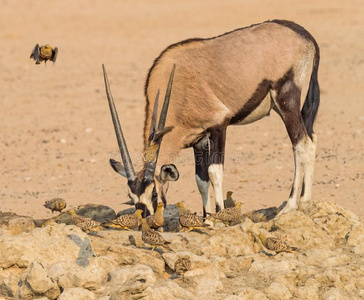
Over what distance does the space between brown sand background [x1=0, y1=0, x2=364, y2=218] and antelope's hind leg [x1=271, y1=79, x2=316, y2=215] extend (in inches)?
51.6

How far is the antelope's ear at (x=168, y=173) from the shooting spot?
977 cm

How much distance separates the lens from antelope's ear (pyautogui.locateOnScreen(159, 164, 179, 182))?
9766mm

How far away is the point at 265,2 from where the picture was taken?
112ft

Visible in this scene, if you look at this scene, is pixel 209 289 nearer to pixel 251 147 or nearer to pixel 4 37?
pixel 251 147

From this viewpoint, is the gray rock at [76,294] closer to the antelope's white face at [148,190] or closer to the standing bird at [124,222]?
the standing bird at [124,222]

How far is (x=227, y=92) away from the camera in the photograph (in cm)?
1055

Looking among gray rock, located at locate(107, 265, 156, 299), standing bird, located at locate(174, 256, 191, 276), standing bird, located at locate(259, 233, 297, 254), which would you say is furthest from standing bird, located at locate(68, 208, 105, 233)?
standing bird, located at locate(259, 233, 297, 254)

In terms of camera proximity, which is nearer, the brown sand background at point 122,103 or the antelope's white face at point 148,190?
the antelope's white face at point 148,190

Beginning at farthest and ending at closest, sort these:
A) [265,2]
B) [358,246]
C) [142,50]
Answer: [265,2] → [142,50] → [358,246]

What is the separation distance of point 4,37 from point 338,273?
73.9ft

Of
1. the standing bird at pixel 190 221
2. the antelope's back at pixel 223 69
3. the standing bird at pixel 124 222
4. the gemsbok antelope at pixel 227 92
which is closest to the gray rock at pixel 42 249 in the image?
the standing bird at pixel 124 222

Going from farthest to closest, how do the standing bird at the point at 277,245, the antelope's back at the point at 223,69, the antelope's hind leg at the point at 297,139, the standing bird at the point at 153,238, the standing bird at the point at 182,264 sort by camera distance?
1. the antelope's hind leg at the point at 297,139
2. the antelope's back at the point at 223,69
3. the standing bird at the point at 277,245
4. the standing bird at the point at 153,238
5. the standing bird at the point at 182,264

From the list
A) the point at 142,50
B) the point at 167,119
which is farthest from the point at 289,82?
the point at 142,50

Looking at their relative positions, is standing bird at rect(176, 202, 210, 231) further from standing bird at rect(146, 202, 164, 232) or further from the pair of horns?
the pair of horns
